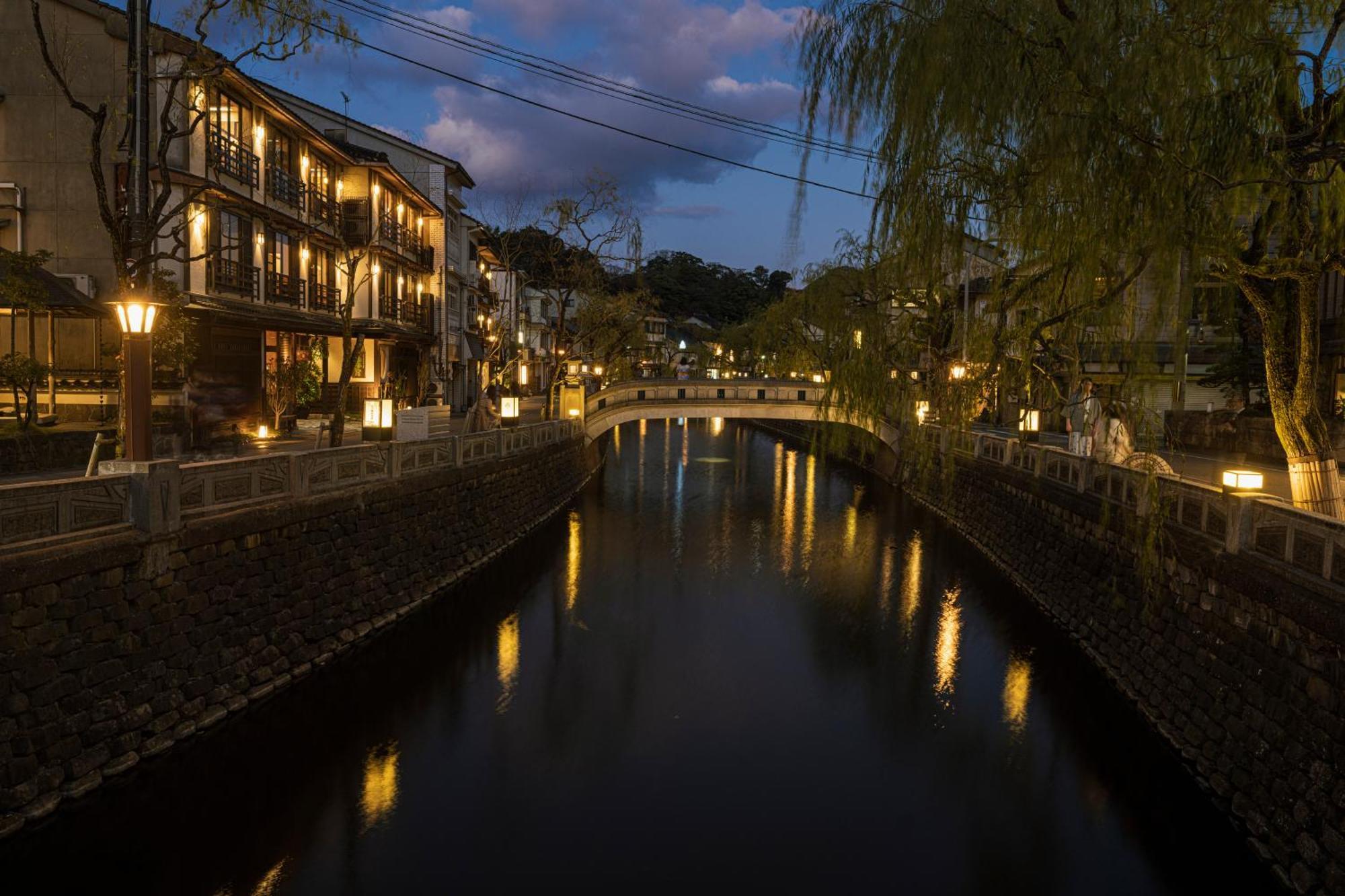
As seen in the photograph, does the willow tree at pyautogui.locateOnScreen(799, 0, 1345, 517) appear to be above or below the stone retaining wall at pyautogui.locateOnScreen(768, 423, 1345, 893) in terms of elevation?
above

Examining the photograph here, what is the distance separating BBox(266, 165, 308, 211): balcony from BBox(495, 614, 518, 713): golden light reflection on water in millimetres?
17101

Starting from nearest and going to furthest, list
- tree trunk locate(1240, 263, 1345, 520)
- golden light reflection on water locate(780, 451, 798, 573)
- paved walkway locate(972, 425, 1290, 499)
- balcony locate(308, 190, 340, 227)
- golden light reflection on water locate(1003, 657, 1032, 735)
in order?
tree trunk locate(1240, 263, 1345, 520), golden light reflection on water locate(1003, 657, 1032, 735), paved walkway locate(972, 425, 1290, 499), golden light reflection on water locate(780, 451, 798, 573), balcony locate(308, 190, 340, 227)

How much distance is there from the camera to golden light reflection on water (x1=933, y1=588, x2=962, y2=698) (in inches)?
644

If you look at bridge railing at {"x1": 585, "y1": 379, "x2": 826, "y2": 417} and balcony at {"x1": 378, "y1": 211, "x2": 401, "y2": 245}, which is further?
bridge railing at {"x1": 585, "y1": 379, "x2": 826, "y2": 417}

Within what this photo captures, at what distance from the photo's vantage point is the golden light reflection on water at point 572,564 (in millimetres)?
21594

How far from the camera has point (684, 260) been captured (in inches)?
5586

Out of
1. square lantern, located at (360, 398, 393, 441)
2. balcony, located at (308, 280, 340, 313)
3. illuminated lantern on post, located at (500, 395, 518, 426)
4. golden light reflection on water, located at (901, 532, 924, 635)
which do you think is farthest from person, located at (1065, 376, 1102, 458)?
balcony, located at (308, 280, 340, 313)

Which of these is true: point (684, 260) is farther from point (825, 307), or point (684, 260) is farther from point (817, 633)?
point (817, 633)

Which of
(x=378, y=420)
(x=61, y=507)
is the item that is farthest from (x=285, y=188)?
(x=61, y=507)

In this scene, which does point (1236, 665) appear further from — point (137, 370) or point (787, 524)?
point (787, 524)

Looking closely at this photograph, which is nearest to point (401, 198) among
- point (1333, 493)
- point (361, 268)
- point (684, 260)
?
→ point (361, 268)

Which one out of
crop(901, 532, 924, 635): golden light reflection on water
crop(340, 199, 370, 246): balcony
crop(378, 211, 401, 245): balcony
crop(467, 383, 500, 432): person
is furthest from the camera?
crop(378, 211, 401, 245): balcony

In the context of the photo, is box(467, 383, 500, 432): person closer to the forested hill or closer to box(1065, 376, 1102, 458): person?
box(1065, 376, 1102, 458): person

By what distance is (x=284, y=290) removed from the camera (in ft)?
94.3
